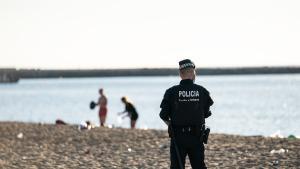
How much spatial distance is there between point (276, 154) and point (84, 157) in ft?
14.5

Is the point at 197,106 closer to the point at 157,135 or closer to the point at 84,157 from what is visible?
the point at 84,157

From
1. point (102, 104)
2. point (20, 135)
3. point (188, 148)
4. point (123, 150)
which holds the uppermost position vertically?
point (188, 148)

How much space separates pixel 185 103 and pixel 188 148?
624 millimetres

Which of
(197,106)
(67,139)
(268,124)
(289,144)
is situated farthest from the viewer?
(268,124)

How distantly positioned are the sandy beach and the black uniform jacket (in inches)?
205

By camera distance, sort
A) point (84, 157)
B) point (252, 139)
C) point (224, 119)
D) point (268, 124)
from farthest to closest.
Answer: point (224, 119), point (268, 124), point (252, 139), point (84, 157)

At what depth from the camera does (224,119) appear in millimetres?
51875

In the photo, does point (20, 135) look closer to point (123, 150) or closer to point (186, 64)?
point (123, 150)

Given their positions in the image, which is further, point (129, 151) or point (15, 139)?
point (15, 139)

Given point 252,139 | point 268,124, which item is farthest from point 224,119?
point 252,139

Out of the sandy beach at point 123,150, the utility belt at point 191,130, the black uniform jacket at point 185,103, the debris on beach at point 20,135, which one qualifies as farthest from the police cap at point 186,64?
the debris on beach at point 20,135

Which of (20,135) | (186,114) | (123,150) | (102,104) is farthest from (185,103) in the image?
(102,104)

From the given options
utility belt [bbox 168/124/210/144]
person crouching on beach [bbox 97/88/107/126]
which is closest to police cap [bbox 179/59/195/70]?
utility belt [bbox 168/124/210/144]

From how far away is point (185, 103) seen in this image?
966 centimetres
